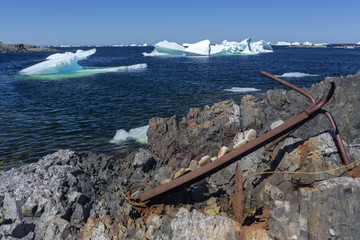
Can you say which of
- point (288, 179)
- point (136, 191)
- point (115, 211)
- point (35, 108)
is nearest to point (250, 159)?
point (288, 179)

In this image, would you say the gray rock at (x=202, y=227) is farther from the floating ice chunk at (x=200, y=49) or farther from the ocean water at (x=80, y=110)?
the floating ice chunk at (x=200, y=49)

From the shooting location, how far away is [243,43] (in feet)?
218

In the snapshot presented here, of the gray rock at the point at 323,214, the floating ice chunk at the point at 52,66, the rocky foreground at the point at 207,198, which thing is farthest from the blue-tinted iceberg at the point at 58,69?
the gray rock at the point at 323,214

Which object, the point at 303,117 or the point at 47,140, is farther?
the point at 47,140

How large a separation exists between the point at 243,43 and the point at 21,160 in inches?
2549

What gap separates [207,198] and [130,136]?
6.60 m

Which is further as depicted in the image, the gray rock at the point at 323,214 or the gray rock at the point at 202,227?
the gray rock at the point at 202,227

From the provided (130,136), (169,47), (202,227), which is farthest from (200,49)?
(202,227)

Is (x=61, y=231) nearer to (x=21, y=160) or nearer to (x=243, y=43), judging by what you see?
(x=21, y=160)

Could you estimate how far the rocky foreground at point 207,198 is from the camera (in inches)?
118

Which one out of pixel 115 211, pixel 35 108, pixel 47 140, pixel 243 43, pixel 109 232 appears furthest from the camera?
pixel 243 43

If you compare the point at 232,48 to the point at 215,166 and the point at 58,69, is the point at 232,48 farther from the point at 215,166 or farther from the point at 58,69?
the point at 215,166

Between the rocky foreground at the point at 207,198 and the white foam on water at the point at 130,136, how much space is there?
4023mm

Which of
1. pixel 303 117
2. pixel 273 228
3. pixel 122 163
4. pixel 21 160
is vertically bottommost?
pixel 21 160
